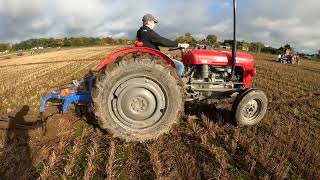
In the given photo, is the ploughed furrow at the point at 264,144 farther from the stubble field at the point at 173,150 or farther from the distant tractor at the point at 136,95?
the distant tractor at the point at 136,95

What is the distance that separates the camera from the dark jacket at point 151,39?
232 inches

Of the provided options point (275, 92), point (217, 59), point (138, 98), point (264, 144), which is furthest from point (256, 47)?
point (138, 98)

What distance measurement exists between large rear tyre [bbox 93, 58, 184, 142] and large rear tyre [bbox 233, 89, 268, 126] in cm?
123

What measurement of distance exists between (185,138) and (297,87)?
813cm

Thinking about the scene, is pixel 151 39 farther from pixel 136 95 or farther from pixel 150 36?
pixel 136 95

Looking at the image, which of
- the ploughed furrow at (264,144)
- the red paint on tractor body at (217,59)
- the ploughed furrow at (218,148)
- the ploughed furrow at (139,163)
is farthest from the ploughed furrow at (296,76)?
the ploughed furrow at (139,163)

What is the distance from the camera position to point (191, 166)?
448 centimetres

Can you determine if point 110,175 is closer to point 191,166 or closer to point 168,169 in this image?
point 168,169

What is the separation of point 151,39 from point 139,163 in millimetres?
2133

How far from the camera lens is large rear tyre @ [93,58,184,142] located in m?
5.28

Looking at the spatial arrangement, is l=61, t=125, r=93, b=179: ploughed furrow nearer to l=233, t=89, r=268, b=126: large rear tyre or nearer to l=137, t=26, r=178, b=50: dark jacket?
l=137, t=26, r=178, b=50: dark jacket

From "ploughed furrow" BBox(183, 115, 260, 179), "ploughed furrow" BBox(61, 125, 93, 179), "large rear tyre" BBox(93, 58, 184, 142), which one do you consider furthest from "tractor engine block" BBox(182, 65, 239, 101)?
"ploughed furrow" BBox(61, 125, 93, 179)

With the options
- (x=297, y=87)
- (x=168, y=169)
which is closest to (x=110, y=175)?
(x=168, y=169)

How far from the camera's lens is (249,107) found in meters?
6.34
